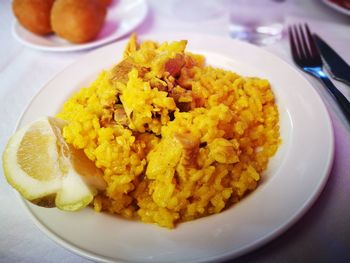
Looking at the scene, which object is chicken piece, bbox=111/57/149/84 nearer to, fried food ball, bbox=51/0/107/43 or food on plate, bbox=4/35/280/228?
food on plate, bbox=4/35/280/228

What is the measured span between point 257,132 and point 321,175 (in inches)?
14.2

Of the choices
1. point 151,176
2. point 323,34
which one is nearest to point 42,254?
point 151,176

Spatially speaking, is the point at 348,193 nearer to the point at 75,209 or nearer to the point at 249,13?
the point at 75,209

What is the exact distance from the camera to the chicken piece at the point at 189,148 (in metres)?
1.08

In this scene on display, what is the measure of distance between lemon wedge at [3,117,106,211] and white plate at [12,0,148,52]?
905 mm

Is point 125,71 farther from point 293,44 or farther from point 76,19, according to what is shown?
point 293,44

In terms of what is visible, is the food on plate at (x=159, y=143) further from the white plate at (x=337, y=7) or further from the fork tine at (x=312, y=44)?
the white plate at (x=337, y=7)

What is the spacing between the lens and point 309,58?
166 cm

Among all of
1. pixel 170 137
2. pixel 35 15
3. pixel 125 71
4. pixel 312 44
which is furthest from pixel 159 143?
pixel 35 15

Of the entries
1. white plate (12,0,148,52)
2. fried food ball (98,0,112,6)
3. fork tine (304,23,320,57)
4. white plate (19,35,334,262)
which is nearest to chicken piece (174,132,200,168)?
white plate (19,35,334,262)

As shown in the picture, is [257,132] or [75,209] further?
[257,132]

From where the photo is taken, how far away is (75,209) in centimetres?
102

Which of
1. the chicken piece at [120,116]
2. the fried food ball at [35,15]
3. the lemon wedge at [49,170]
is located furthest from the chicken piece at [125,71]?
the fried food ball at [35,15]

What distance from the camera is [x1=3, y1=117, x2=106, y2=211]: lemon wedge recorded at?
1.02 m
